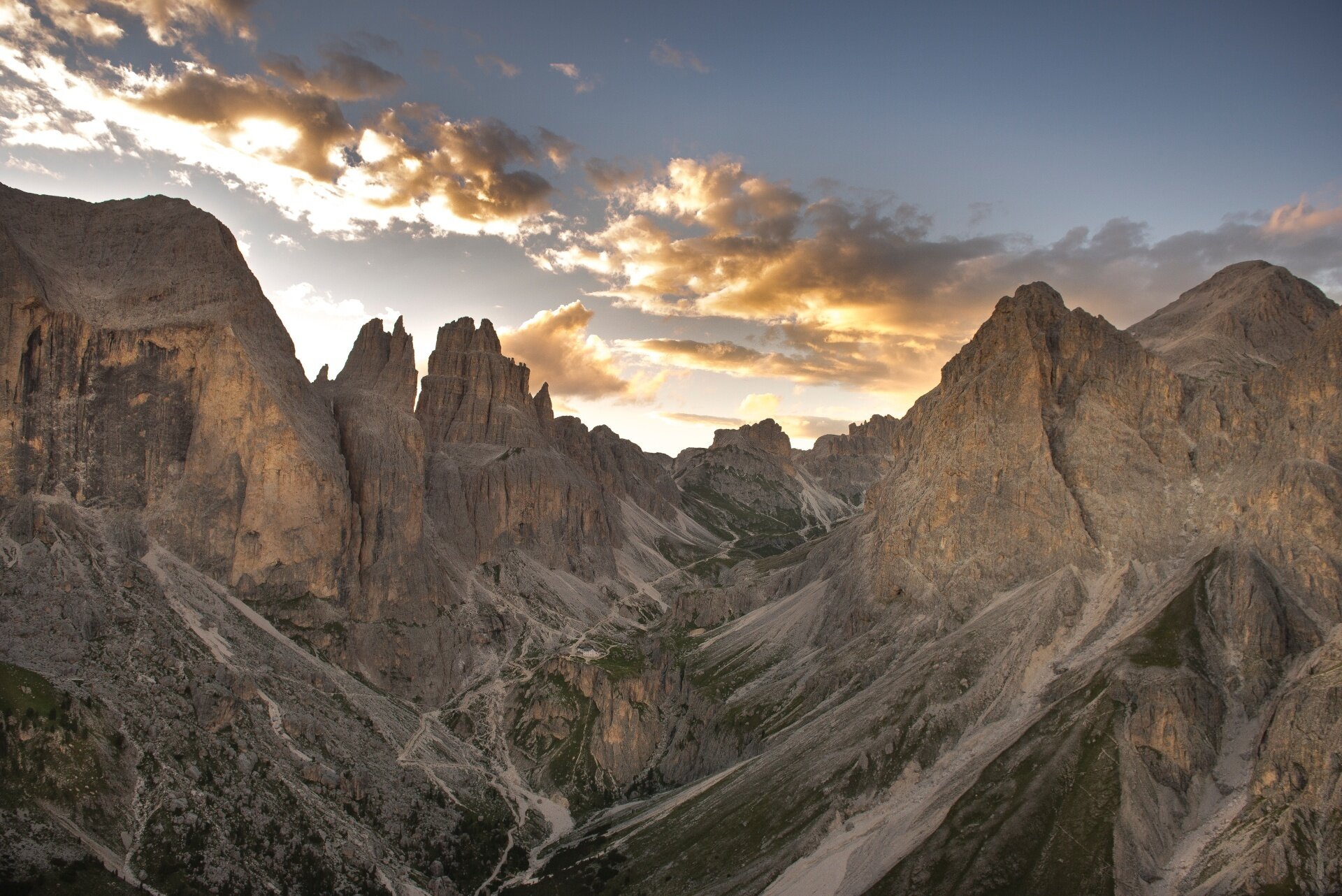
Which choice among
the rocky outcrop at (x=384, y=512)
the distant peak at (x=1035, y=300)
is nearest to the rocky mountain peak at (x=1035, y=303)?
the distant peak at (x=1035, y=300)

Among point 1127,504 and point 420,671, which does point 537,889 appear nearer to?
point 420,671

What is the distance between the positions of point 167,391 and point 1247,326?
196 metres

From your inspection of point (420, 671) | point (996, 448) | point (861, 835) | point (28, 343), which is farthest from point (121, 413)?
point (996, 448)

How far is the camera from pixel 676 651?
197 metres

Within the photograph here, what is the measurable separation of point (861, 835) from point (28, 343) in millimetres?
145763

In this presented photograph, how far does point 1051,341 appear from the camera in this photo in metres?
153

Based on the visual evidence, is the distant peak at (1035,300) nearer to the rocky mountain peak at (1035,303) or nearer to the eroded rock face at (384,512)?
the rocky mountain peak at (1035,303)

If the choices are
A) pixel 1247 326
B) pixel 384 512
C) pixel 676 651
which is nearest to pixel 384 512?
pixel 384 512

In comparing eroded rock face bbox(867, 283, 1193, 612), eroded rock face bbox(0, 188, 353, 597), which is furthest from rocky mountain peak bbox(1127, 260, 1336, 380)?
eroded rock face bbox(0, 188, 353, 597)

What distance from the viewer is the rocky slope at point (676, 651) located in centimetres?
8538

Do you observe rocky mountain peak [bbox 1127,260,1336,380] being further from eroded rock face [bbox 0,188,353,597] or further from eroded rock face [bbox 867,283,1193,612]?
eroded rock face [bbox 0,188,353,597]

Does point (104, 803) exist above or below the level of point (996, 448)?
below

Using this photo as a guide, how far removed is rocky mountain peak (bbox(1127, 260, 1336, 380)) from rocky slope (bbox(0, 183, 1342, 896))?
844mm

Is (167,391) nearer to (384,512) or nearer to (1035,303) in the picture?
(384,512)
